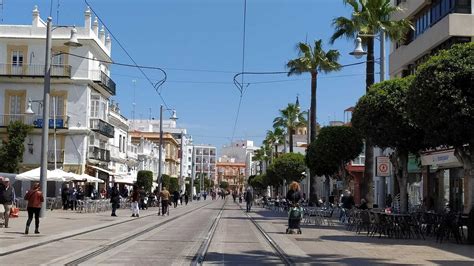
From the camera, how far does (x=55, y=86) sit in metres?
54.5

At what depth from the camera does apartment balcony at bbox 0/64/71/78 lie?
53.5m

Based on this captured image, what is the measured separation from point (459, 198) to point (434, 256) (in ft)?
65.9

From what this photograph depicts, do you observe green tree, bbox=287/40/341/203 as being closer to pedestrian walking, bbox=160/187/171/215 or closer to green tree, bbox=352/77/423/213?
pedestrian walking, bbox=160/187/171/215

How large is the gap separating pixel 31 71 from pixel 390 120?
120 feet

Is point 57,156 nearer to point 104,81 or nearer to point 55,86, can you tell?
point 55,86

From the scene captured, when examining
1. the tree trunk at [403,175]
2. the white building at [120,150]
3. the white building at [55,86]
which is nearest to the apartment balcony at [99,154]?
the white building at [55,86]

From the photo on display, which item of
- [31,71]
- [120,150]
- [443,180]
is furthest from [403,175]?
[120,150]

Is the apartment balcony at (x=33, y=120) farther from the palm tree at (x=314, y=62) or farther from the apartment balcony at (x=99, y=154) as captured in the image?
the palm tree at (x=314, y=62)

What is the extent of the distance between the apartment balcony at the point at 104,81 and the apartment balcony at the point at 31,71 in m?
2.57

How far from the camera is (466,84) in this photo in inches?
779

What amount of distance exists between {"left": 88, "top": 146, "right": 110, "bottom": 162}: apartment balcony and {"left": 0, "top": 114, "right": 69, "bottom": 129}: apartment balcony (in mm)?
3265

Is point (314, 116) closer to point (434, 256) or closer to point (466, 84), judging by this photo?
point (466, 84)

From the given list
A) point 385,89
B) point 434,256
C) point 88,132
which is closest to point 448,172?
point 385,89

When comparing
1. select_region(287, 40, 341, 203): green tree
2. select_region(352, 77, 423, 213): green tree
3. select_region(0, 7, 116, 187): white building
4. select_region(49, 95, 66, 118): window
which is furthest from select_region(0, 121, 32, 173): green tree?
select_region(352, 77, 423, 213): green tree
